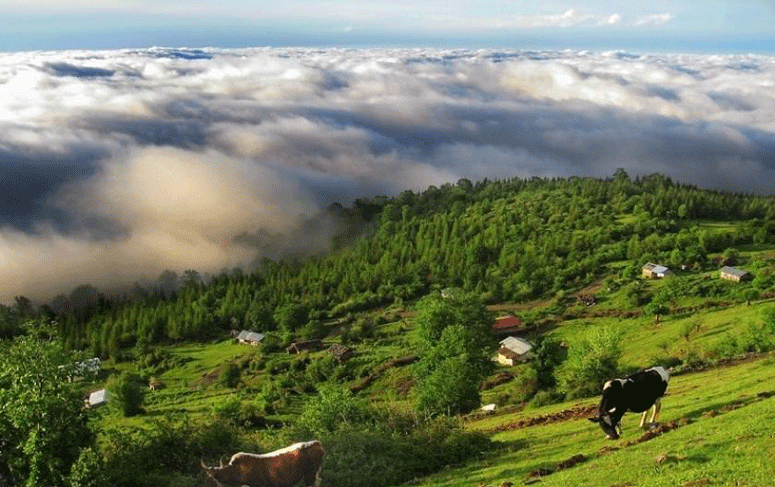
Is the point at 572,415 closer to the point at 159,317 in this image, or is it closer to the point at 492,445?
the point at 492,445

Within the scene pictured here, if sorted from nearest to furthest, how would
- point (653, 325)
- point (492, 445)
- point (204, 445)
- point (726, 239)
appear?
point (204, 445) < point (492, 445) < point (653, 325) < point (726, 239)

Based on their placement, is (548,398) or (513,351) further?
(513,351)

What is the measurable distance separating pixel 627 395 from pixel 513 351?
90.4 meters

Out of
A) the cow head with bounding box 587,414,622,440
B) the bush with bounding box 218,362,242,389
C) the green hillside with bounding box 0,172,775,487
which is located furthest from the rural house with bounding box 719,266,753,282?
the cow head with bounding box 587,414,622,440

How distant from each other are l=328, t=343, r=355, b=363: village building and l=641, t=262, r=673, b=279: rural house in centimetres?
7685

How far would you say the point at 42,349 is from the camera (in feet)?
87.0

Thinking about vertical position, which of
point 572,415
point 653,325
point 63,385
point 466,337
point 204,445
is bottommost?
point 653,325

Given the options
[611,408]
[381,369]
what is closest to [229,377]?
[381,369]

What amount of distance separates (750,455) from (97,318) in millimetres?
203062

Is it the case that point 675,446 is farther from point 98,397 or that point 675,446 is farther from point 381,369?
point 98,397

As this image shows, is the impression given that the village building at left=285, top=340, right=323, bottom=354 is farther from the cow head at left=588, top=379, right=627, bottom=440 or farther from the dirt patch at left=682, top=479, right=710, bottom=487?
the dirt patch at left=682, top=479, right=710, bottom=487

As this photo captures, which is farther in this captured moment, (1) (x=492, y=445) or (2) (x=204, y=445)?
(1) (x=492, y=445)

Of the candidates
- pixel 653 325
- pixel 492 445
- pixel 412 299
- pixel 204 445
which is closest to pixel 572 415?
pixel 492 445

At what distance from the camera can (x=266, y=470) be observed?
2425 cm
